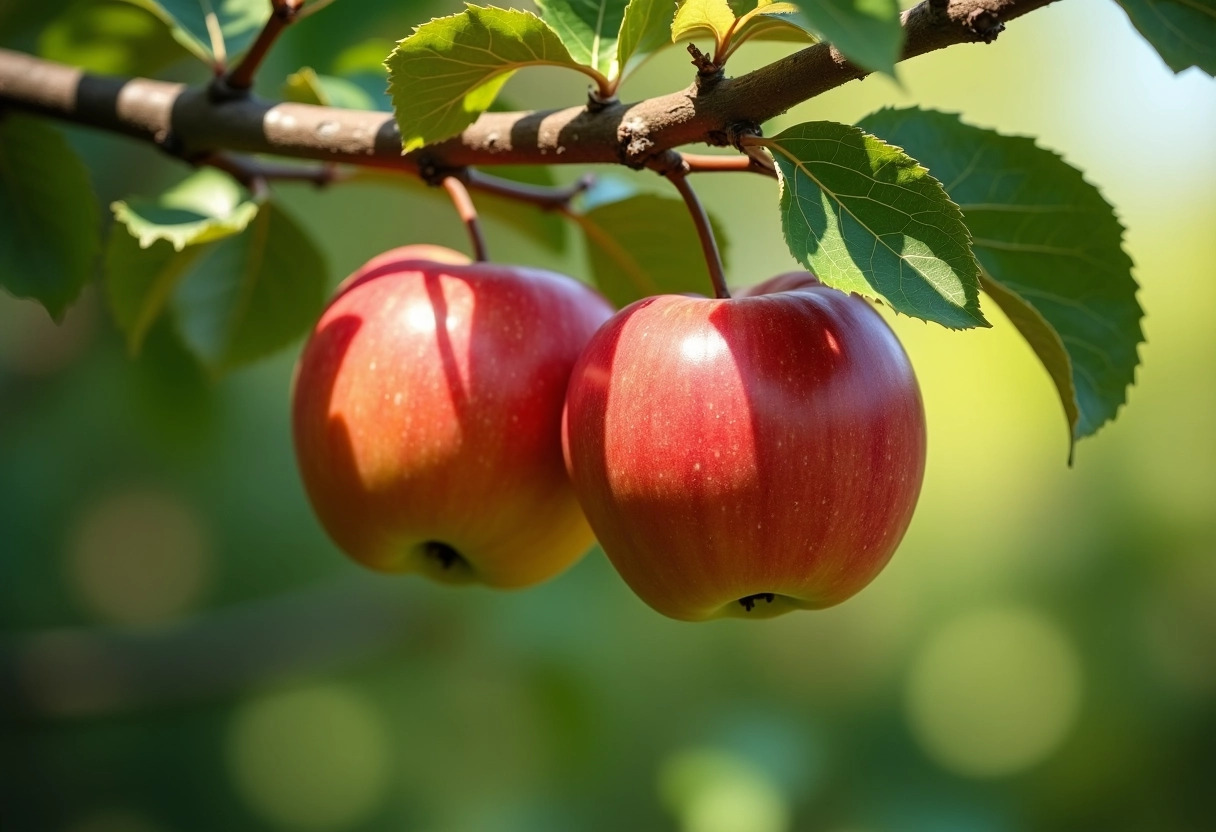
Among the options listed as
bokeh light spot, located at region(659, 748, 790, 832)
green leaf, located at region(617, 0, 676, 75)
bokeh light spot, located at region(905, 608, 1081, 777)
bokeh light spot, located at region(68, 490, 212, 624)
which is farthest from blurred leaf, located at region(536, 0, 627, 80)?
bokeh light spot, located at region(68, 490, 212, 624)

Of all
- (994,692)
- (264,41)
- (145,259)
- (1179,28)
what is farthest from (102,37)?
(994,692)

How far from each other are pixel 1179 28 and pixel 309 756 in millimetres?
2718

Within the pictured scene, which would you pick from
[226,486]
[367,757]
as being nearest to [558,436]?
[226,486]

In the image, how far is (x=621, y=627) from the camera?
7.41 ft

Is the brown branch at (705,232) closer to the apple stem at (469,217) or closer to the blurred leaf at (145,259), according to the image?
the apple stem at (469,217)

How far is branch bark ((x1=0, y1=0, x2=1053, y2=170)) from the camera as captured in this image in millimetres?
556

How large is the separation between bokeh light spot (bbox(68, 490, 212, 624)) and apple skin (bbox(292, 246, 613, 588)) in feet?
5.90

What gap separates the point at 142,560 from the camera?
258 centimetres

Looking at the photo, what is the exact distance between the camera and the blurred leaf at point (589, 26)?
76 centimetres

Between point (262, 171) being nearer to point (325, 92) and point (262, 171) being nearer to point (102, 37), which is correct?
point (325, 92)

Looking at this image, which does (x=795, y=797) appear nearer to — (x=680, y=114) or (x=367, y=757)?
(x=680, y=114)

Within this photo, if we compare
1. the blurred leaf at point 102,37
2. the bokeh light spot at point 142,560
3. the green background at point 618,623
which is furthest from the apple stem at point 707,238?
the bokeh light spot at point 142,560

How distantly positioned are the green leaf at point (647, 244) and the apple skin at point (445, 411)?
0.13 metres

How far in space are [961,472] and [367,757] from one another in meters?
1.70
